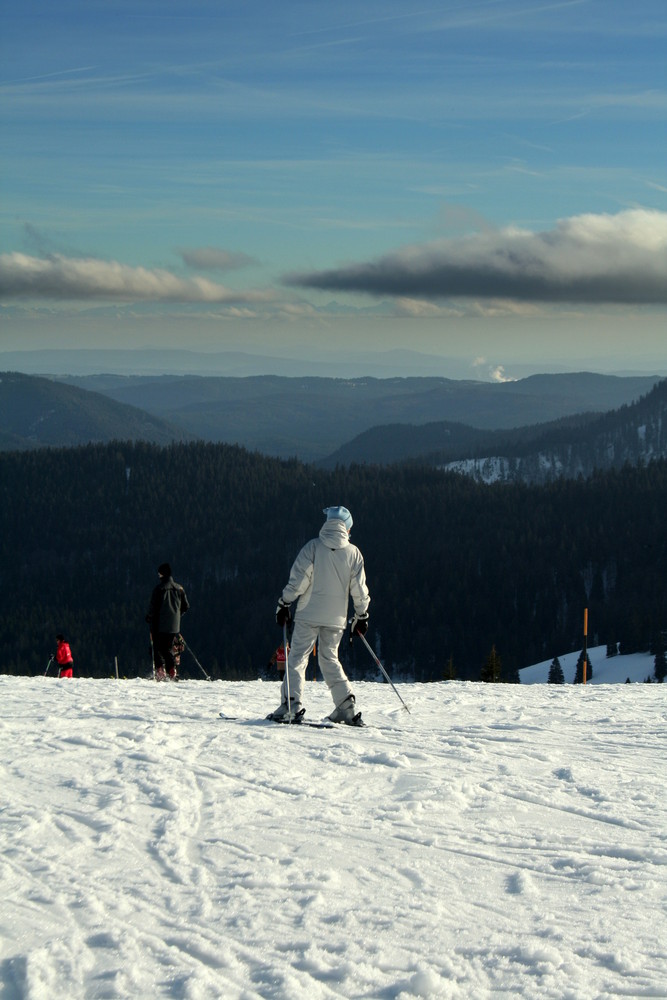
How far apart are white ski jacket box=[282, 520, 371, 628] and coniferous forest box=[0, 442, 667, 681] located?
273ft

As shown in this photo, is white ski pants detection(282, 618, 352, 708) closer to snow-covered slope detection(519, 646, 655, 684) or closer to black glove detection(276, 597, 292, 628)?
black glove detection(276, 597, 292, 628)

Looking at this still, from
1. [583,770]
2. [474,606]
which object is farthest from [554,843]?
[474,606]

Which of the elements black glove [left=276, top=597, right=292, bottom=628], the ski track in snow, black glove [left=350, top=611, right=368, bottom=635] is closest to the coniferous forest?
black glove [left=350, top=611, right=368, bottom=635]

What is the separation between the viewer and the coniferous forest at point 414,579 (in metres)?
124

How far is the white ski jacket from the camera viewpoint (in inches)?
389

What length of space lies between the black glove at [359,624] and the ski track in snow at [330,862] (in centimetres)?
121

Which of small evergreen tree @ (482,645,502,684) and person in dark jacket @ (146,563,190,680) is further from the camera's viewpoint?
small evergreen tree @ (482,645,502,684)

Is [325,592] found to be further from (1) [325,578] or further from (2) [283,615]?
(2) [283,615]

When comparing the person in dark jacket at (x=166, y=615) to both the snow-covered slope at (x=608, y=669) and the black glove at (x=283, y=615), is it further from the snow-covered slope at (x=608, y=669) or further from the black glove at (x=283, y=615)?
the snow-covered slope at (x=608, y=669)

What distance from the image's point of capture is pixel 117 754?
8.67m

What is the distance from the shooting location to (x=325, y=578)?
9961 mm

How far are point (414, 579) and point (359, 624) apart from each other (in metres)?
133

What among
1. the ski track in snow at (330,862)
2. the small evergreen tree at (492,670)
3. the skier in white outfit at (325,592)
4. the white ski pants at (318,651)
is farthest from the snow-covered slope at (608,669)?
the ski track in snow at (330,862)

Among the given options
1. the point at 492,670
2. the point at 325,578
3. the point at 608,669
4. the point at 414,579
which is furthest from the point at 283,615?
the point at 414,579
